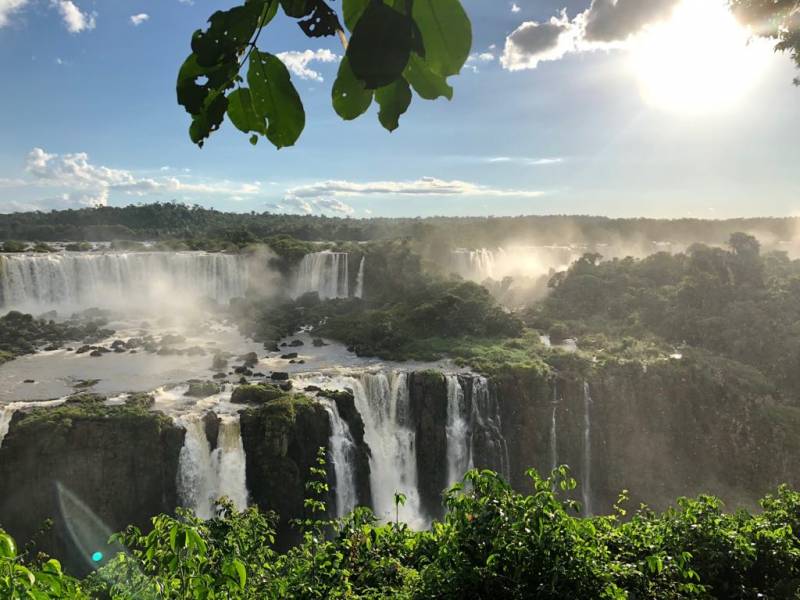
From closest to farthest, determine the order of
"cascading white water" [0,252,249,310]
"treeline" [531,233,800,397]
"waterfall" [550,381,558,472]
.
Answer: "waterfall" [550,381,558,472] → "treeline" [531,233,800,397] → "cascading white water" [0,252,249,310]

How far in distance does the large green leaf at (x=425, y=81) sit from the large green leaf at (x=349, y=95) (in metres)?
0.06

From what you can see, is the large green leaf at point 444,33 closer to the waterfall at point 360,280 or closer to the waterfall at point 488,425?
the waterfall at point 488,425

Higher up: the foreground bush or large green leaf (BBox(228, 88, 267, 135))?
large green leaf (BBox(228, 88, 267, 135))

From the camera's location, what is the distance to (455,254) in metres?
36.2

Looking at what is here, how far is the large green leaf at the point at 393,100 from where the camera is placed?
2.35 feet

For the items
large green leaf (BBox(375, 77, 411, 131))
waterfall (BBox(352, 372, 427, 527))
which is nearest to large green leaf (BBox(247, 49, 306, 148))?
large green leaf (BBox(375, 77, 411, 131))

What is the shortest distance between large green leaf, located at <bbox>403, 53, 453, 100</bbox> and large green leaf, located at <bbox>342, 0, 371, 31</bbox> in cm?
9

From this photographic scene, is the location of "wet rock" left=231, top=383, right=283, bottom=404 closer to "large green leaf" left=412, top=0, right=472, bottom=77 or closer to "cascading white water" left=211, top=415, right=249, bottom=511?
Result: "cascading white water" left=211, top=415, right=249, bottom=511

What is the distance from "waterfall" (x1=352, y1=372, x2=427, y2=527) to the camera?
645 inches

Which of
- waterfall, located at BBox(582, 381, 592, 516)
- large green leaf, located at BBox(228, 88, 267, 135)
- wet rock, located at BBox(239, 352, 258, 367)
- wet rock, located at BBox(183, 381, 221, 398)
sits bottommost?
waterfall, located at BBox(582, 381, 592, 516)

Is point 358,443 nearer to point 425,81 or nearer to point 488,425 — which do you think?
point 488,425

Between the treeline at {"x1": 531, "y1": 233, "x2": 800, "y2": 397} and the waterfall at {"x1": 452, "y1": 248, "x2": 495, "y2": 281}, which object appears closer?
the treeline at {"x1": 531, "y1": 233, "x2": 800, "y2": 397}

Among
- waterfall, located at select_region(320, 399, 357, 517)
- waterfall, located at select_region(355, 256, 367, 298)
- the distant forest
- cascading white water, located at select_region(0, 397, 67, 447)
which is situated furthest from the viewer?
the distant forest

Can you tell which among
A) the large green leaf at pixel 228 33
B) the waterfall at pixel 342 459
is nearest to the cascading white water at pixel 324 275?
the waterfall at pixel 342 459
